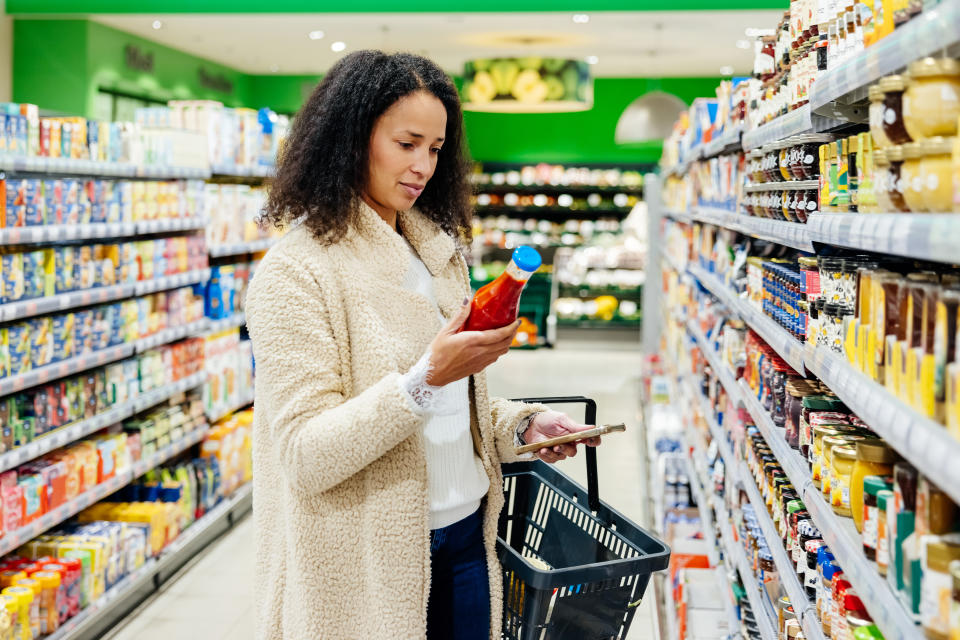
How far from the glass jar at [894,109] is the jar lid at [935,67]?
0.07 meters

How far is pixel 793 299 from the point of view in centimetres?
235

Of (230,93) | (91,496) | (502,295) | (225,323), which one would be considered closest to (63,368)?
(91,496)

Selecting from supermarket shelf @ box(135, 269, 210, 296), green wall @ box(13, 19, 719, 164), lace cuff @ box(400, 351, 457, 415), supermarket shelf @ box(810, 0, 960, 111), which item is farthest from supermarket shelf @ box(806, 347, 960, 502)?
green wall @ box(13, 19, 719, 164)

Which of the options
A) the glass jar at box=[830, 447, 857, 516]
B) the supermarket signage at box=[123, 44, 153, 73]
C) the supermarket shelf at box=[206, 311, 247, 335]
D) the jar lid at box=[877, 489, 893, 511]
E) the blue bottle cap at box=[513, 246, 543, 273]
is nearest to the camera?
the jar lid at box=[877, 489, 893, 511]

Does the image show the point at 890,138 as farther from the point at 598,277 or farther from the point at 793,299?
the point at 598,277

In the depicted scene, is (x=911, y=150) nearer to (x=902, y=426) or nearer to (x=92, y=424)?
(x=902, y=426)

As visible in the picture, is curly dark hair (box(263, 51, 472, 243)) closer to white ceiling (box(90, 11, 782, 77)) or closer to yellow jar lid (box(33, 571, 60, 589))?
yellow jar lid (box(33, 571, 60, 589))

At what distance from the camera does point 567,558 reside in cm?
225

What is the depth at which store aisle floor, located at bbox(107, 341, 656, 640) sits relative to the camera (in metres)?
3.98

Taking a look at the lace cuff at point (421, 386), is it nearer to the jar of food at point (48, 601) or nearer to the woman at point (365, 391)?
the woman at point (365, 391)

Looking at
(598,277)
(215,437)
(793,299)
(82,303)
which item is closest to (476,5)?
(598,277)

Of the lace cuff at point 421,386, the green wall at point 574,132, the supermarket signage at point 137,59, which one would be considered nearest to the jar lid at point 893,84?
the lace cuff at point 421,386

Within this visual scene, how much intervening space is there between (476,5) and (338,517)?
8.20 meters

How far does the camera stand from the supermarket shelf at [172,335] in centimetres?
432
